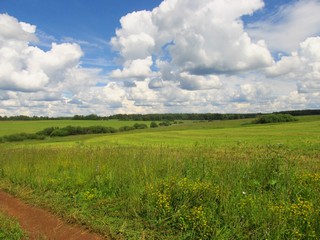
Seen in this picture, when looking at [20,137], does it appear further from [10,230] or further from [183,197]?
[183,197]

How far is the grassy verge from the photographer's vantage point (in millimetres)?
5547

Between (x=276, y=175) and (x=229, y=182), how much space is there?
1294 mm

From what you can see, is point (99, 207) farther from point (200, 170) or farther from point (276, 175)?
point (276, 175)

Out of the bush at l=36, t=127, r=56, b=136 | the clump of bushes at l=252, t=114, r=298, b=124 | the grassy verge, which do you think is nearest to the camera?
the grassy verge

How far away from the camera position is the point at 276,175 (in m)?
7.32

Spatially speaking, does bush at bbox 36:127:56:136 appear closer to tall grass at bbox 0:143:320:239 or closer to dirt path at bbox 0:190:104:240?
tall grass at bbox 0:143:320:239

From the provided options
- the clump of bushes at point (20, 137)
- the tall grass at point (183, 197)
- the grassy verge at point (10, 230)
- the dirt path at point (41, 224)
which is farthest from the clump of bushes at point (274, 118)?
the grassy verge at point (10, 230)

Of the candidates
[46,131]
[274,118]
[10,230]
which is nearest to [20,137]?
[46,131]

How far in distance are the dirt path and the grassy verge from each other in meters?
0.13

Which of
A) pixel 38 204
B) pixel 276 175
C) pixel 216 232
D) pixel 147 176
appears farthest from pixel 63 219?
pixel 276 175

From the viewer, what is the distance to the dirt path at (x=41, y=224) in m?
5.57

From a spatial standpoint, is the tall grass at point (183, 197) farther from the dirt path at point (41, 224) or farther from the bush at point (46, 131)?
the bush at point (46, 131)

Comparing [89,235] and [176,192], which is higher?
[176,192]

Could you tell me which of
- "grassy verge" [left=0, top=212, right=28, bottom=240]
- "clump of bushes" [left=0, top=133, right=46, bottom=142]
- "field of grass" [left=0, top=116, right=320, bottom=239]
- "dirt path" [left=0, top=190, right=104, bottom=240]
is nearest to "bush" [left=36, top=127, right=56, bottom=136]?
"clump of bushes" [left=0, top=133, right=46, bottom=142]
